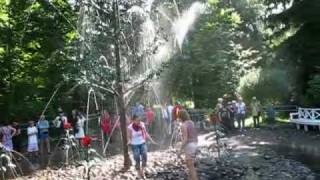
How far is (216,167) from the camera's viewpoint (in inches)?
684

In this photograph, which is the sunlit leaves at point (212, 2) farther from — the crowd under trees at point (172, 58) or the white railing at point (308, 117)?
the white railing at point (308, 117)

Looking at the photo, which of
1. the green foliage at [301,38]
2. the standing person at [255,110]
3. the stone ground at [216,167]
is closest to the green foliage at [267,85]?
the green foliage at [301,38]

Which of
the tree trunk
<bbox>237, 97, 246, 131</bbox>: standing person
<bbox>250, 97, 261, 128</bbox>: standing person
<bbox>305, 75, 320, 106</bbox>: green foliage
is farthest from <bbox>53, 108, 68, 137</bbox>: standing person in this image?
<bbox>305, 75, 320, 106</bbox>: green foliage

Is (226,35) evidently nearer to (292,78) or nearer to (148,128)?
(292,78)

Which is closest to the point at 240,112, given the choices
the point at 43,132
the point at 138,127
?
the point at 43,132

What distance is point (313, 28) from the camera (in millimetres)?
31594

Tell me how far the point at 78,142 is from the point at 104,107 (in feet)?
17.8

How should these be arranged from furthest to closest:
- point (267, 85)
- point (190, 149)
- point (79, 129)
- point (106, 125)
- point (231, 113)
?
point (267, 85) < point (231, 113) < point (106, 125) < point (79, 129) < point (190, 149)

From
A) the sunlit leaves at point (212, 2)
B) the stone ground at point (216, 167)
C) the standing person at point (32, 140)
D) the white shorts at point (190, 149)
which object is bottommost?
the stone ground at point (216, 167)

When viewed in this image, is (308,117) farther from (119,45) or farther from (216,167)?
(119,45)

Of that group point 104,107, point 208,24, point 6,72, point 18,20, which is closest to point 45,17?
point 18,20

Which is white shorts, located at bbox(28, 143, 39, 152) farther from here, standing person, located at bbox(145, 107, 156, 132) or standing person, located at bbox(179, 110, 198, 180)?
standing person, located at bbox(179, 110, 198, 180)

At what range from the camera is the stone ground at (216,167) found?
16.1 metres

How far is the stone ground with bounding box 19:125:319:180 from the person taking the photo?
633 inches
